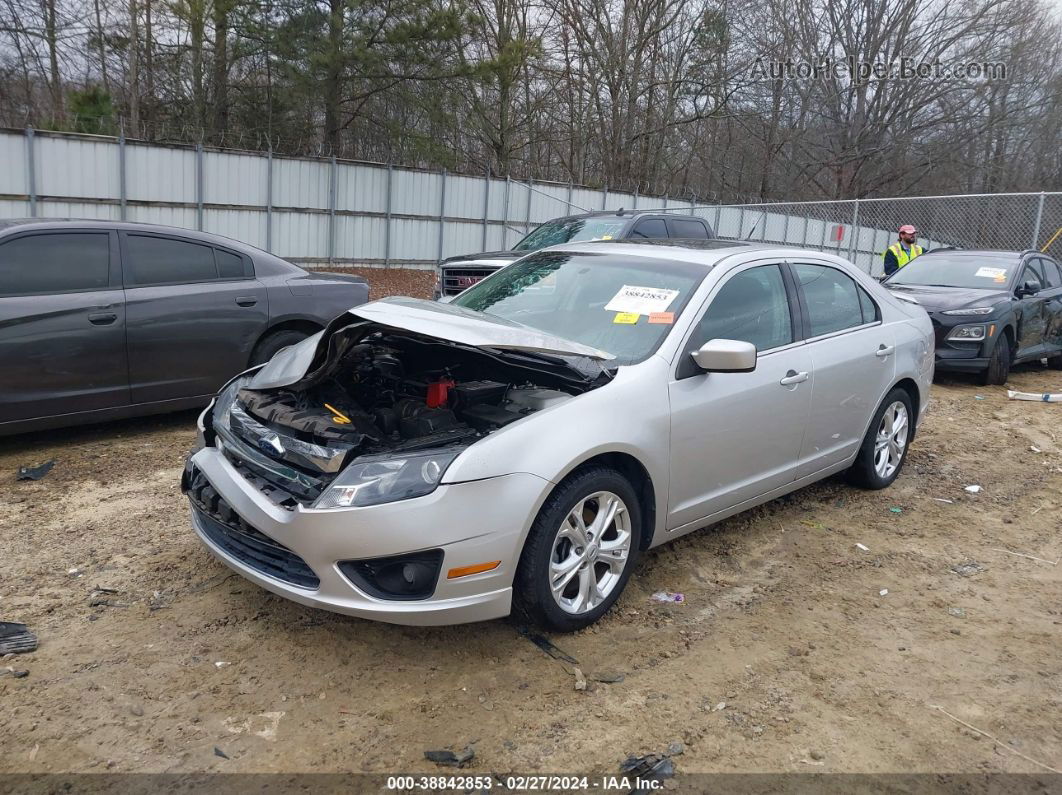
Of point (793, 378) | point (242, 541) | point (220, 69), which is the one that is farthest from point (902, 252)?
point (220, 69)

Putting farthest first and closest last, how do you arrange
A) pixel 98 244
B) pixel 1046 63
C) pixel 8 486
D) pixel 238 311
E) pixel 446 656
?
1. pixel 1046 63
2. pixel 238 311
3. pixel 98 244
4. pixel 8 486
5. pixel 446 656

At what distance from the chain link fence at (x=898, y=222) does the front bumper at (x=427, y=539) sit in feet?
38.8

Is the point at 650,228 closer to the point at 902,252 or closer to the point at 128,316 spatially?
the point at 902,252

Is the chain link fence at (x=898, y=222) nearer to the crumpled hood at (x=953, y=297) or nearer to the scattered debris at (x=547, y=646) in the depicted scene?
the crumpled hood at (x=953, y=297)

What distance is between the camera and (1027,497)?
17.8 feet

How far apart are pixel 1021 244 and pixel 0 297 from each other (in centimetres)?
1632

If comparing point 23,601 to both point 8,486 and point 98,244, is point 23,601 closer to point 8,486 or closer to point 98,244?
point 8,486

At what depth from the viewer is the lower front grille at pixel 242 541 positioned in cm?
297

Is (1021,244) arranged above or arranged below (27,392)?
above

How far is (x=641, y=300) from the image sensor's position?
3969mm

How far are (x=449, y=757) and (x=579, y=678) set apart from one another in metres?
0.65

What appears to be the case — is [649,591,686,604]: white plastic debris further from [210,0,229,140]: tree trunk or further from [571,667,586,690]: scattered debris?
[210,0,229,140]: tree trunk

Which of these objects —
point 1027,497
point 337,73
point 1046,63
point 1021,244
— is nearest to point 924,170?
point 1046,63

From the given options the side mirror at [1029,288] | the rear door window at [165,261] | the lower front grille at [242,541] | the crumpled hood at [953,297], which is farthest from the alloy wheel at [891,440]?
the side mirror at [1029,288]
